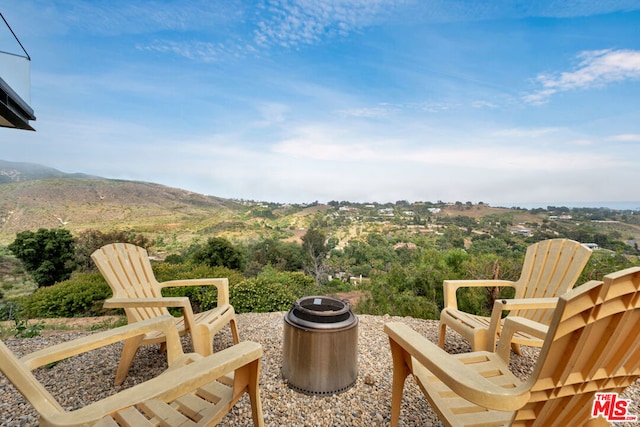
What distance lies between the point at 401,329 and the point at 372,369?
1239 mm

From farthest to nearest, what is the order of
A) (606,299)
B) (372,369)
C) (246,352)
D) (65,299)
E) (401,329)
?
(65,299) < (372,369) < (401,329) < (246,352) < (606,299)

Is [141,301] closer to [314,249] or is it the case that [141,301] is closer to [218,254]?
[218,254]

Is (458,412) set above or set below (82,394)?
above

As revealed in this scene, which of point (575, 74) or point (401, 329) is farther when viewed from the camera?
point (575, 74)

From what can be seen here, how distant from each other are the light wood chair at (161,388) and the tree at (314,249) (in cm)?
870

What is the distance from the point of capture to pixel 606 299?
2.98 ft

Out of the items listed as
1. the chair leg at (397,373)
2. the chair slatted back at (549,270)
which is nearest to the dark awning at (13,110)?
the chair leg at (397,373)

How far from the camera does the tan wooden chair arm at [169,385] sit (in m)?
0.88

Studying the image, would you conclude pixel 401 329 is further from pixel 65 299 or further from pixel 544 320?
pixel 65 299

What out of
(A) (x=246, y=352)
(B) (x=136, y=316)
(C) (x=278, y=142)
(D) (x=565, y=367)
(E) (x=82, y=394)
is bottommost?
(E) (x=82, y=394)

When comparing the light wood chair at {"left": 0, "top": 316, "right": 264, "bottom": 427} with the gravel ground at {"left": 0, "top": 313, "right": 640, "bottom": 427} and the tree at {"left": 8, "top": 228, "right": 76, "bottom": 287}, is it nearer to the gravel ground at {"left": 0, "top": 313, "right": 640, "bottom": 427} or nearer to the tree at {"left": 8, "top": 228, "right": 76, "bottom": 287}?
the gravel ground at {"left": 0, "top": 313, "right": 640, "bottom": 427}

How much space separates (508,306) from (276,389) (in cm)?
179

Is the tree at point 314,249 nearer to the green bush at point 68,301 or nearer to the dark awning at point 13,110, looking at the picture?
the green bush at point 68,301

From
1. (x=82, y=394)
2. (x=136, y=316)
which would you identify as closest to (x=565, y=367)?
(x=136, y=316)
